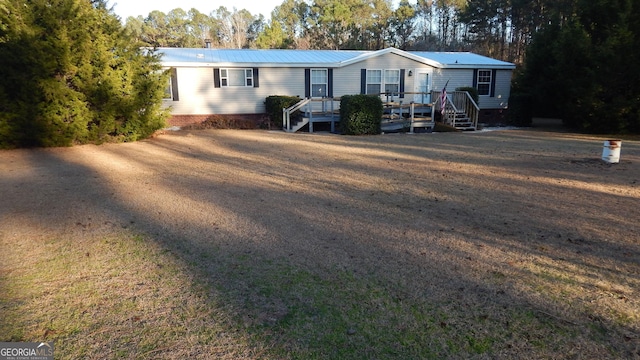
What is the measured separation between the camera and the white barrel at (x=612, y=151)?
30.5ft

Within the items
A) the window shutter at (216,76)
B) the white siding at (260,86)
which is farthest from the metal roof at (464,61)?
the window shutter at (216,76)

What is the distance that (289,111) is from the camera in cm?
1681

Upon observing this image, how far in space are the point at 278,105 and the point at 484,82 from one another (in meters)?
11.2

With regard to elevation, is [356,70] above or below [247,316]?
above

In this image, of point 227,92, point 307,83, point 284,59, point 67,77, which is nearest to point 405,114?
point 307,83

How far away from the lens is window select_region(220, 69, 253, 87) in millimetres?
17984

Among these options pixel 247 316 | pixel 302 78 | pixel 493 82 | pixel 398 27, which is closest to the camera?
pixel 247 316

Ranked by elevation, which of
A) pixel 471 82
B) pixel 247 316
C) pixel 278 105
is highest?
pixel 471 82

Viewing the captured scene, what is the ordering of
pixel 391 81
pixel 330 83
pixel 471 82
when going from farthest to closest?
pixel 471 82, pixel 391 81, pixel 330 83

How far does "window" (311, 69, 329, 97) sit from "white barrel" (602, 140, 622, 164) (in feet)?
39.4

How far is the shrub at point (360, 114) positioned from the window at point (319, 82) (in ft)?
11.3

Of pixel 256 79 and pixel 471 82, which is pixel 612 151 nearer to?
pixel 471 82

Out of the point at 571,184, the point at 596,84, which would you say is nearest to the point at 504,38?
the point at 596,84

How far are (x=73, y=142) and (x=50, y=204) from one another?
24.1 feet
